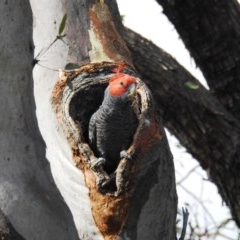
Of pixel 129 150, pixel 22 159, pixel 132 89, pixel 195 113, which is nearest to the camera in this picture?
pixel 22 159

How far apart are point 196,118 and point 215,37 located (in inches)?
12.8

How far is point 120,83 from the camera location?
2.22m

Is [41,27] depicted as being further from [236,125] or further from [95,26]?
[236,125]

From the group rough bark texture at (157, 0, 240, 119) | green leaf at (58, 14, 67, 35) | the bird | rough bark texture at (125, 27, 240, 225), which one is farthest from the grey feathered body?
rough bark texture at (157, 0, 240, 119)

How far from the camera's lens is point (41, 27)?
7.82 ft

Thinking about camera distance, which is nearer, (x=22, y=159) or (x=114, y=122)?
(x=22, y=159)

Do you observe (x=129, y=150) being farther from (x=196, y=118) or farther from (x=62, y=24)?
(x=196, y=118)

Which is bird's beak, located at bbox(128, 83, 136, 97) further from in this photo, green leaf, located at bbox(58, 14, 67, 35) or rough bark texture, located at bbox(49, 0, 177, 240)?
green leaf, located at bbox(58, 14, 67, 35)

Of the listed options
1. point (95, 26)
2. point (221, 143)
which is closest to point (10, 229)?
point (95, 26)

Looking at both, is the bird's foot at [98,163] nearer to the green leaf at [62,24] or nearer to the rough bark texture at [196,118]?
the green leaf at [62,24]

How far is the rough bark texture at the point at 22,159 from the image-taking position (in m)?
1.82

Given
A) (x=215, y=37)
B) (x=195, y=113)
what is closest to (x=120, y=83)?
(x=195, y=113)

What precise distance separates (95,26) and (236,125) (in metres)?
1.23

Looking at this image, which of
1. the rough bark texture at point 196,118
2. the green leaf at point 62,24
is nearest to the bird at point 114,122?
the green leaf at point 62,24
